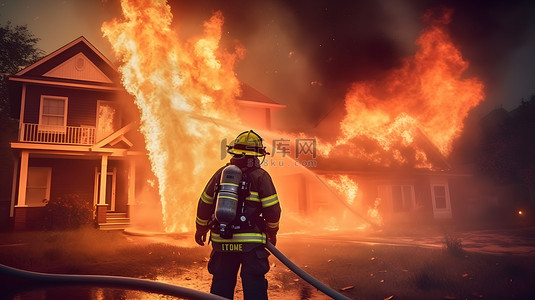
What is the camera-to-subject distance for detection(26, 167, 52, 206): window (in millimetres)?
14898

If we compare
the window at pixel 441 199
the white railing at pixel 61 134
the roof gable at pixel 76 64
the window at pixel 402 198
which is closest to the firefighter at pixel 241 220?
the white railing at pixel 61 134

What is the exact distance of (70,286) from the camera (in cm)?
444

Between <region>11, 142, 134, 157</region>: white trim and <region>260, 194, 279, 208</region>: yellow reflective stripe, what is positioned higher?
<region>11, 142, 134, 157</region>: white trim

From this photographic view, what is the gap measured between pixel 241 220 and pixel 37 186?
51.6 ft

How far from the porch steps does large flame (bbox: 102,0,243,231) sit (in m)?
3.48

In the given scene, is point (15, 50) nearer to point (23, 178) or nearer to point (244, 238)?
point (23, 178)

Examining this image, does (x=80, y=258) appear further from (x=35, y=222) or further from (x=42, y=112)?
(x=42, y=112)

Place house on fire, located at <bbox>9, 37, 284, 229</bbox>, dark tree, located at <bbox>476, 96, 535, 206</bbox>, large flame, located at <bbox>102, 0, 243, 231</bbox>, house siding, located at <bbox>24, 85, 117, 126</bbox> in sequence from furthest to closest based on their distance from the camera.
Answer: dark tree, located at <bbox>476, 96, 535, 206</bbox>, house siding, located at <bbox>24, 85, 117, 126</bbox>, house on fire, located at <bbox>9, 37, 284, 229</bbox>, large flame, located at <bbox>102, 0, 243, 231</bbox>

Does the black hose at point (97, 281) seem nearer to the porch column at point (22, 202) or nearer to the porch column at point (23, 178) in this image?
the porch column at point (22, 202)

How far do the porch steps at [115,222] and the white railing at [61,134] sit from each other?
371 centimetres

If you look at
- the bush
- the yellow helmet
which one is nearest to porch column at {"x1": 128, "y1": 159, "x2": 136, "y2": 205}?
the bush

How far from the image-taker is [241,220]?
3418 mm

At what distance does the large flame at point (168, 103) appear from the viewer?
11.5m

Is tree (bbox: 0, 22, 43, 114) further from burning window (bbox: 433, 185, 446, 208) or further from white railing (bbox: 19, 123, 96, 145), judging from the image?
burning window (bbox: 433, 185, 446, 208)
